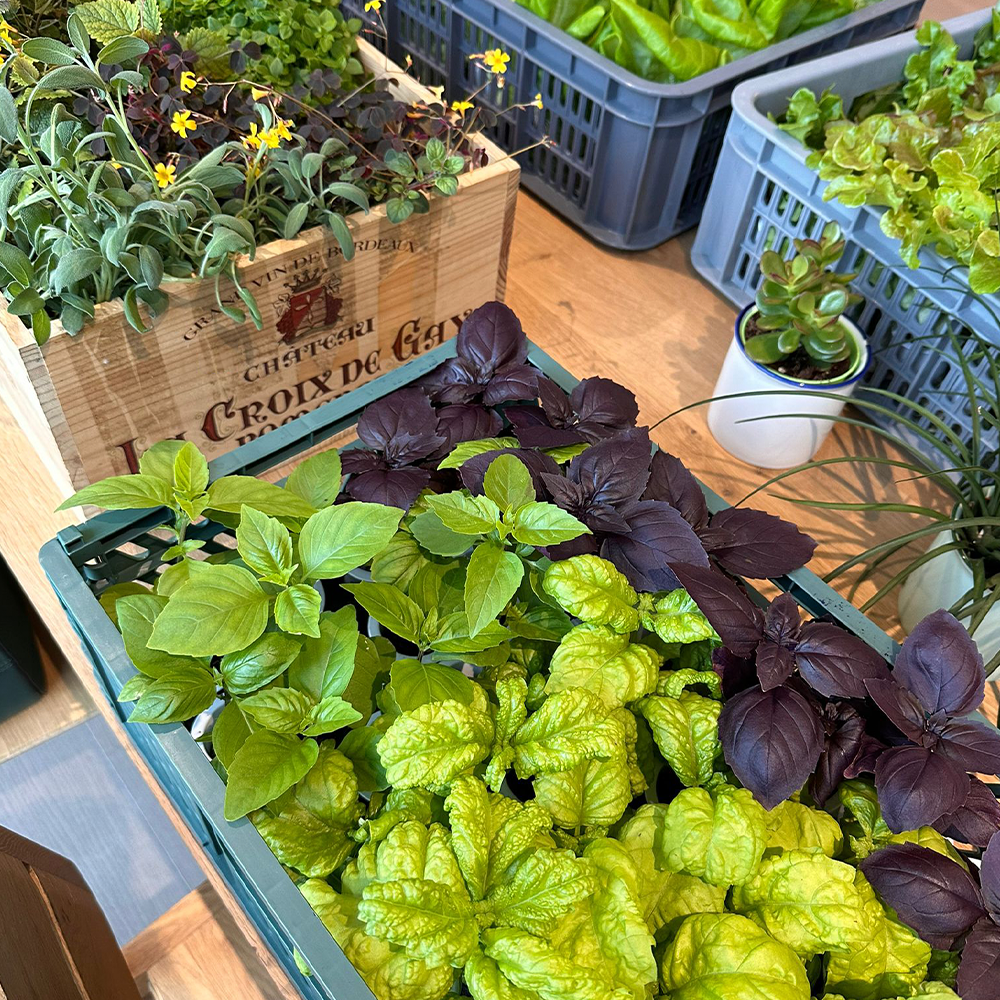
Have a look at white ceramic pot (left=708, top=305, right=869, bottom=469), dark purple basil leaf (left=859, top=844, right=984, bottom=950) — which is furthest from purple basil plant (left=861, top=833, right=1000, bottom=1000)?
white ceramic pot (left=708, top=305, right=869, bottom=469)

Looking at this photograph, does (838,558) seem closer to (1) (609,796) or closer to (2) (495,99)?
(1) (609,796)

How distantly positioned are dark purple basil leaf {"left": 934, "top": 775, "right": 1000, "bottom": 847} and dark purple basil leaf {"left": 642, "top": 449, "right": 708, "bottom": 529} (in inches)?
8.1

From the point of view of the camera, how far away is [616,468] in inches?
20.5

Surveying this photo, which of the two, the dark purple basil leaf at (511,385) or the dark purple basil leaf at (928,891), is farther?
the dark purple basil leaf at (511,385)

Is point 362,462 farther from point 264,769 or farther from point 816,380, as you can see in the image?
point 816,380

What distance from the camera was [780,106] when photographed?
39.8 inches

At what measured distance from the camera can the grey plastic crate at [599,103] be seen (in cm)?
101

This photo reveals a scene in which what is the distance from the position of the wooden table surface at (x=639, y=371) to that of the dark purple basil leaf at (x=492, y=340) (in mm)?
386

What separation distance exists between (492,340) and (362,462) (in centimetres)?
13

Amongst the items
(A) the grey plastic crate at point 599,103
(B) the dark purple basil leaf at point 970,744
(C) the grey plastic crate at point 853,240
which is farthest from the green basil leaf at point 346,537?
(A) the grey plastic crate at point 599,103

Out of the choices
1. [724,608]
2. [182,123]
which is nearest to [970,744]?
[724,608]

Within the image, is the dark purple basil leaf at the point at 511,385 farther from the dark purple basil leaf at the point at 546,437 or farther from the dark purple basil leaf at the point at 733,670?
the dark purple basil leaf at the point at 733,670

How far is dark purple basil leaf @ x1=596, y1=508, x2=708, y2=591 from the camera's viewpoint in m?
0.50

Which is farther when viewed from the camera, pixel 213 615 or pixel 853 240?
pixel 853 240
